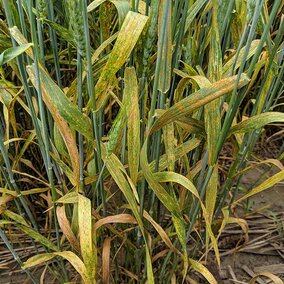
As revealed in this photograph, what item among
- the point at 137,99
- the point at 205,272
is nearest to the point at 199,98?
the point at 137,99

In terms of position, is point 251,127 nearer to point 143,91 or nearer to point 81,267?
point 143,91

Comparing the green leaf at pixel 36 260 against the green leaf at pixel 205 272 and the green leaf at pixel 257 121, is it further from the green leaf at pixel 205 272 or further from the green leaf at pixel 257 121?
the green leaf at pixel 257 121

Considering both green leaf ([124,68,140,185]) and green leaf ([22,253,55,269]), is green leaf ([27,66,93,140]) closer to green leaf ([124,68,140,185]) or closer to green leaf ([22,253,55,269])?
green leaf ([124,68,140,185])

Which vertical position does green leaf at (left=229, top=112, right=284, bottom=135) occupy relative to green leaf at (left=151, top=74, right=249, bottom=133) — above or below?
below

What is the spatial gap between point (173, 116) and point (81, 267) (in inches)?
10.1

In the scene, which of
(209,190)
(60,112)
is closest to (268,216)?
(209,190)

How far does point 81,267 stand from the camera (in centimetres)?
63

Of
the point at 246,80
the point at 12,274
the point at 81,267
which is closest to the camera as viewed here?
the point at 246,80

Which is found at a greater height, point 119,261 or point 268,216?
point 119,261

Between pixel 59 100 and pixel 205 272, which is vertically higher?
pixel 59 100

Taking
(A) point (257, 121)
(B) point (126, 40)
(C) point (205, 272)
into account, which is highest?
(B) point (126, 40)

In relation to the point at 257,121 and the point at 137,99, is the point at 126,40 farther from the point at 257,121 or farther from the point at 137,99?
the point at 257,121

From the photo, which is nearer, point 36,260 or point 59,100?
point 59,100

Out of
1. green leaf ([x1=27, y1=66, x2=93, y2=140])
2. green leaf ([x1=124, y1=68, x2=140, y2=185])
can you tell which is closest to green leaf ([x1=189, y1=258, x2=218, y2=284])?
green leaf ([x1=124, y1=68, x2=140, y2=185])
